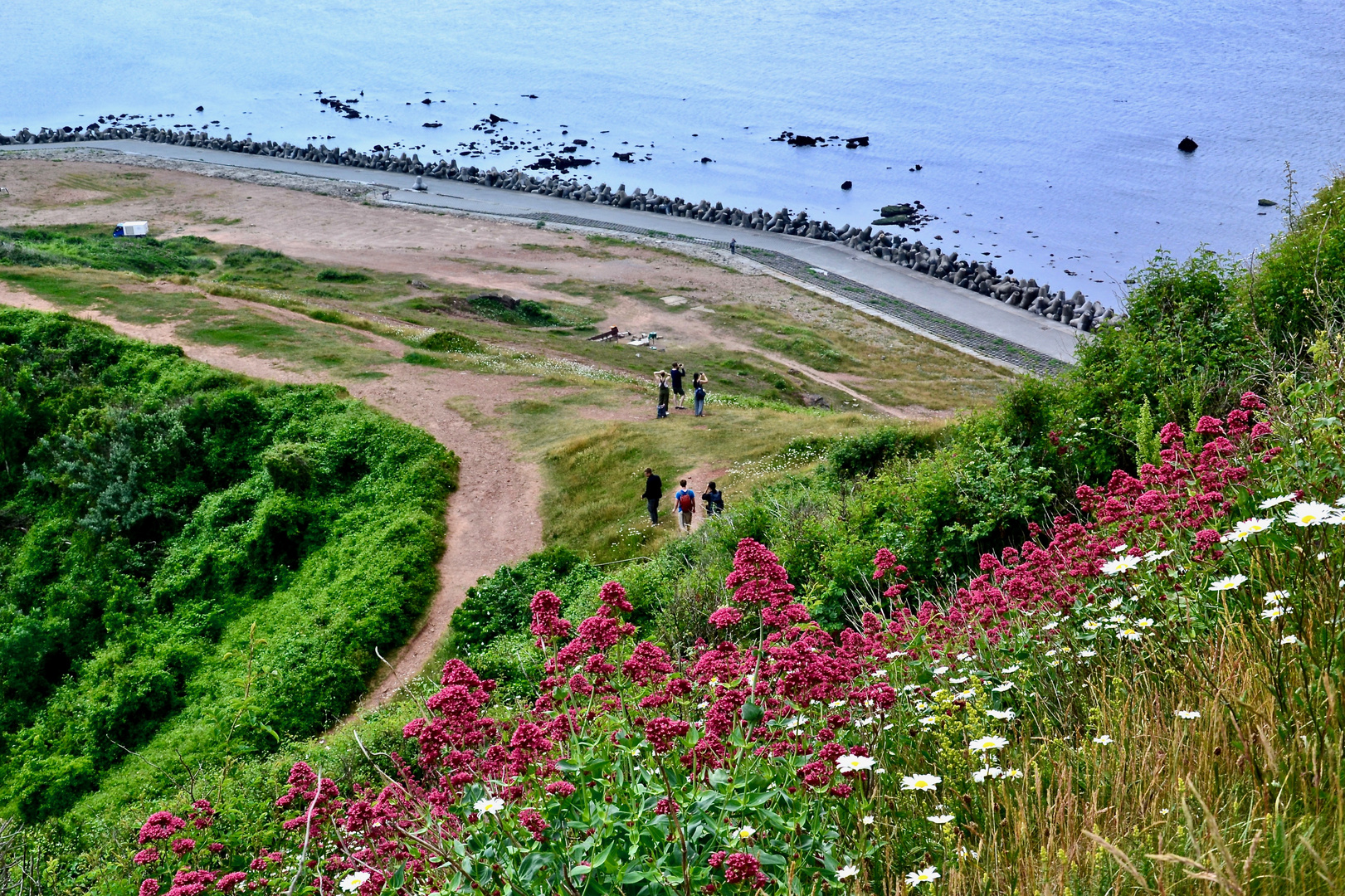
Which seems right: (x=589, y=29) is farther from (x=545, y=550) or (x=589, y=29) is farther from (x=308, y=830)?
(x=308, y=830)

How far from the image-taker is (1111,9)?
118 metres

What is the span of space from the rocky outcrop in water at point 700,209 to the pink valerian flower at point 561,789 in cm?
3991

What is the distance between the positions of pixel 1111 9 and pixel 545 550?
123 metres

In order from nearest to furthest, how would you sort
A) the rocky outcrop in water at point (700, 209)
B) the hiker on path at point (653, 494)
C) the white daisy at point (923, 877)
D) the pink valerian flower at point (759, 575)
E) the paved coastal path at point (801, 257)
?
the white daisy at point (923, 877) → the pink valerian flower at point (759, 575) → the hiker on path at point (653, 494) → the paved coastal path at point (801, 257) → the rocky outcrop in water at point (700, 209)

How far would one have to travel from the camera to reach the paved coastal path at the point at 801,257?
45.2m

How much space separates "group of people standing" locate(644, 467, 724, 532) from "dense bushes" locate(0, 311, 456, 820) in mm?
4527

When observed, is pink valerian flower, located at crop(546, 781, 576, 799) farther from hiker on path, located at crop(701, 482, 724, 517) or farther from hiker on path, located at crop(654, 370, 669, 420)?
hiker on path, located at crop(654, 370, 669, 420)

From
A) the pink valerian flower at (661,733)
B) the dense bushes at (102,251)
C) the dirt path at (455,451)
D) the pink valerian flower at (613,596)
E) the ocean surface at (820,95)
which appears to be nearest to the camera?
the pink valerian flower at (661,733)

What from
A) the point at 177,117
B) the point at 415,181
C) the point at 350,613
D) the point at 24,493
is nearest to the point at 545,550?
the point at 350,613

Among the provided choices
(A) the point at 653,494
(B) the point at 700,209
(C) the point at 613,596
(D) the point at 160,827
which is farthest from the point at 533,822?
(B) the point at 700,209

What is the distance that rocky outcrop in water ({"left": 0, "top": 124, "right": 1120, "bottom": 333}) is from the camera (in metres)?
48.8

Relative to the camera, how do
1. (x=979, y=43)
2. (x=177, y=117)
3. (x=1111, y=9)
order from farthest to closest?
(x=1111, y=9) → (x=979, y=43) → (x=177, y=117)

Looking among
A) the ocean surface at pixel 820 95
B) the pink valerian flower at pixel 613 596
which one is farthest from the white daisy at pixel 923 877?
the ocean surface at pixel 820 95

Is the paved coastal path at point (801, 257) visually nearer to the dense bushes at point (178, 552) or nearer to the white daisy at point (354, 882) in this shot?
the dense bushes at point (178, 552)
